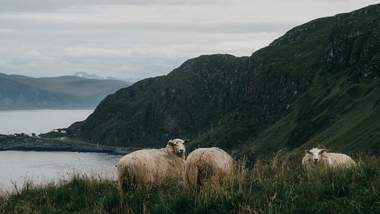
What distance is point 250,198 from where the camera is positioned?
1249 cm

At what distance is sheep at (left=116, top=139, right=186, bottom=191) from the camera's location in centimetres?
1884

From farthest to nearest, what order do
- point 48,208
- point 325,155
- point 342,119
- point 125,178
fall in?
point 342,119
point 325,155
point 125,178
point 48,208

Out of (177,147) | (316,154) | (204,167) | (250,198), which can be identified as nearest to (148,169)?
(204,167)

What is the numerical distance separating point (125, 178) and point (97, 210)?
16.7ft

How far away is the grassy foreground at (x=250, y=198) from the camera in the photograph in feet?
38.1

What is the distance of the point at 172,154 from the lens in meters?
21.5

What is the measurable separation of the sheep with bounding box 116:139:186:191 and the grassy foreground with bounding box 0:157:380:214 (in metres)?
2.21

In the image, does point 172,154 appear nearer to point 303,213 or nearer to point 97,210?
point 97,210

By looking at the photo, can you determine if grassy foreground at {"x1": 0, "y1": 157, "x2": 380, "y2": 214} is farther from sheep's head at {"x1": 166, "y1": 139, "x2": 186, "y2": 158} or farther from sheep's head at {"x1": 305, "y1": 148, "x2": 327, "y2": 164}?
sheep's head at {"x1": 305, "y1": 148, "x2": 327, "y2": 164}

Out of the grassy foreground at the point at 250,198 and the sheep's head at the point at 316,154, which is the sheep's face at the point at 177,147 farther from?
the sheep's head at the point at 316,154

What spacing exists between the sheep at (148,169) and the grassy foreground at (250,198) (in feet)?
7.24

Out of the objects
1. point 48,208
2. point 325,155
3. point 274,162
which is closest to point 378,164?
point 274,162

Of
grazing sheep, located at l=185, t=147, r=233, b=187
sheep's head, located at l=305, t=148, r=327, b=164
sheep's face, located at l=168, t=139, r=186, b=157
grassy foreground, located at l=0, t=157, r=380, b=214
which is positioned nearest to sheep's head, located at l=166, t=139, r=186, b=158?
sheep's face, located at l=168, t=139, r=186, b=157

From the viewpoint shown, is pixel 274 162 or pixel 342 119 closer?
pixel 274 162
